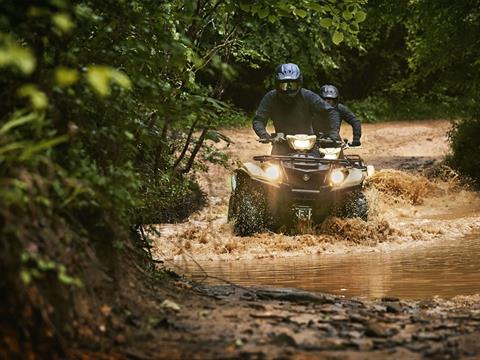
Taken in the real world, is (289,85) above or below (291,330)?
above

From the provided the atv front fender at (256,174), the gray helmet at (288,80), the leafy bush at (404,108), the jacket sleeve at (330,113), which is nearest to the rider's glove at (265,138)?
the atv front fender at (256,174)

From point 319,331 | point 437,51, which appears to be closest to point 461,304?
point 319,331

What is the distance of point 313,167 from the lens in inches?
442

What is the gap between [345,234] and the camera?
11273mm

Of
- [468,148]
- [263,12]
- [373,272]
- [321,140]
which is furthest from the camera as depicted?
[468,148]

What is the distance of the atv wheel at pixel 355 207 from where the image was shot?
11.7m

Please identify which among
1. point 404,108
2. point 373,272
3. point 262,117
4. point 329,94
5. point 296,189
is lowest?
point 373,272

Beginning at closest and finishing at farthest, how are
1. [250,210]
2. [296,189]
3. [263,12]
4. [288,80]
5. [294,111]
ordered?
1. [263,12]
2. [296,189]
3. [250,210]
4. [288,80]
5. [294,111]

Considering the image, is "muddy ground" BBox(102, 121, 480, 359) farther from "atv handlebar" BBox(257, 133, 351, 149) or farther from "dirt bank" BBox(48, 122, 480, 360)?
"atv handlebar" BBox(257, 133, 351, 149)

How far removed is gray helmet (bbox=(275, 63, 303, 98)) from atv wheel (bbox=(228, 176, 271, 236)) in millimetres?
1370

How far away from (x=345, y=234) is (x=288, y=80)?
221 centimetres

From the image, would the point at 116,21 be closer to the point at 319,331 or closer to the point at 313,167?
the point at 319,331

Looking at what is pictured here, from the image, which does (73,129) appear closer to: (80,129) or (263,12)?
(80,129)

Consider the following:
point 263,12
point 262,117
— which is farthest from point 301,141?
point 263,12
